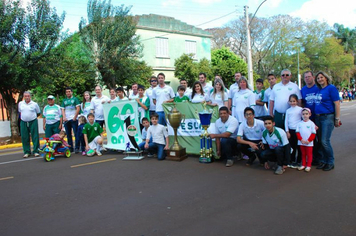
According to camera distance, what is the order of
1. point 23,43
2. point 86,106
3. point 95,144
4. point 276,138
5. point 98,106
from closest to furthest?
point 276,138
point 95,144
point 98,106
point 86,106
point 23,43

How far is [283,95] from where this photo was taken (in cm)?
641

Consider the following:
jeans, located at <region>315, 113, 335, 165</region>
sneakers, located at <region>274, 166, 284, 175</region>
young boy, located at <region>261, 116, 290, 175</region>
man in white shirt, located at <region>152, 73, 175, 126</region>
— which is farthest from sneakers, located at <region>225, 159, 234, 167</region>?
man in white shirt, located at <region>152, 73, 175, 126</region>

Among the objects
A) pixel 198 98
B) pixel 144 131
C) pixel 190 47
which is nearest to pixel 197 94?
pixel 198 98

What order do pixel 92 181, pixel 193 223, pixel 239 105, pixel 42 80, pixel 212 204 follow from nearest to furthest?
pixel 193 223 → pixel 212 204 → pixel 92 181 → pixel 239 105 → pixel 42 80

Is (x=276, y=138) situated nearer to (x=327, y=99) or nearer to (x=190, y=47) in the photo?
(x=327, y=99)

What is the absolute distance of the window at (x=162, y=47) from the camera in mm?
25658

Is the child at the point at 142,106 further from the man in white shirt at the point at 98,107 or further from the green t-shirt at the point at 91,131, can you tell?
the green t-shirt at the point at 91,131

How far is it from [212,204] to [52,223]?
2.19 meters

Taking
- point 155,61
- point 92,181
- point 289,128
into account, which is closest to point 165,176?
point 92,181

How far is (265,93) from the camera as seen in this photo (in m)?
7.76

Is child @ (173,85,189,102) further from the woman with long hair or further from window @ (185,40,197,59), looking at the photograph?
window @ (185,40,197,59)

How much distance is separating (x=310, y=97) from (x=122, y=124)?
16.3 ft

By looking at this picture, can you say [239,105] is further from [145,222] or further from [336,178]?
[145,222]

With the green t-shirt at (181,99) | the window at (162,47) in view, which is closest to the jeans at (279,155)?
the green t-shirt at (181,99)
